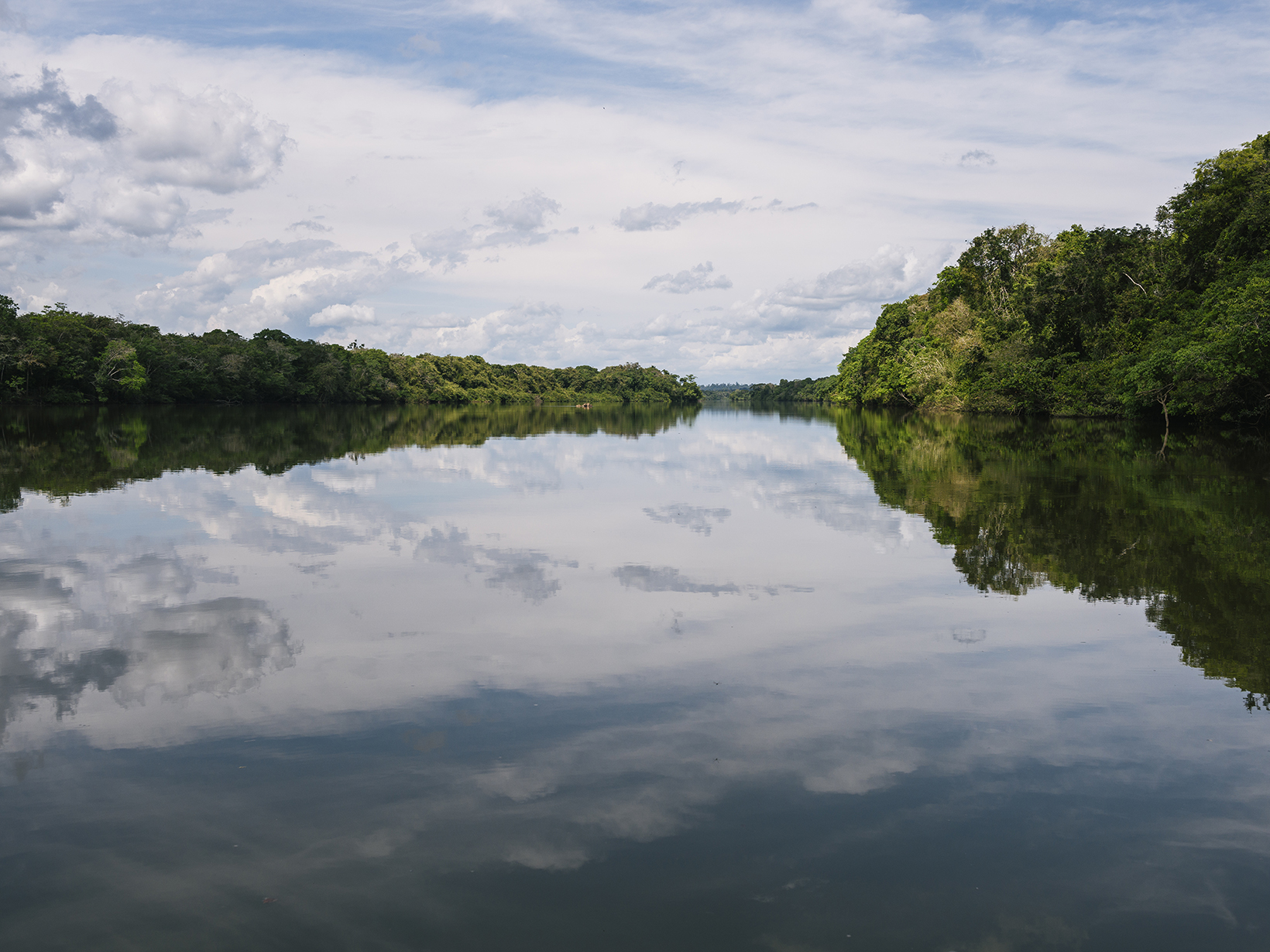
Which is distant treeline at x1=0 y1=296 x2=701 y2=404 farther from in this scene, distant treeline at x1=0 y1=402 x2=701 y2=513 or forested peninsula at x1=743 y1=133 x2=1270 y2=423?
forested peninsula at x1=743 y1=133 x2=1270 y2=423

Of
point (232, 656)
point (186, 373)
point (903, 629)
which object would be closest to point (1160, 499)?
point (903, 629)

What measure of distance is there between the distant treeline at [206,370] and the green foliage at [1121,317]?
60.4m

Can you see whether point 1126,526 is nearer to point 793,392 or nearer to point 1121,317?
point 1121,317

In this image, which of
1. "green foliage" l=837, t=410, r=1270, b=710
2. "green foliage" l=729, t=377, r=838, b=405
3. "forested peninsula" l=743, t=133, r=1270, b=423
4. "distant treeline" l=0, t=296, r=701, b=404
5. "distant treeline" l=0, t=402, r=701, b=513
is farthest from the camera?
"green foliage" l=729, t=377, r=838, b=405

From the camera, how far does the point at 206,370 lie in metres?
77.6

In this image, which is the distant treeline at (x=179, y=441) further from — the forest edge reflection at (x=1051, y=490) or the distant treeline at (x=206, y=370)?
the distant treeline at (x=206, y=370)

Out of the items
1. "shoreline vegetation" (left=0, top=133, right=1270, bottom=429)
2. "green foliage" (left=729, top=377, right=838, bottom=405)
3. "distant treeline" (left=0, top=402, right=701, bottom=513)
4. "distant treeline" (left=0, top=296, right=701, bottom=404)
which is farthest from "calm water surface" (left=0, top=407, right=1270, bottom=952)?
"green foliage" (left=729, top=377, right=838, bottom=405)

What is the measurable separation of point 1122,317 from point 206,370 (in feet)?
235

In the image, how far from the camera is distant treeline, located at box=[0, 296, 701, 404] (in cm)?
6225

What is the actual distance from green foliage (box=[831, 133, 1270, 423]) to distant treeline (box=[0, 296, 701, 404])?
198 feet

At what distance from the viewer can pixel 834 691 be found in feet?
20.5

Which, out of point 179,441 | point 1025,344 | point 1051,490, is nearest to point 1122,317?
point 1025,344

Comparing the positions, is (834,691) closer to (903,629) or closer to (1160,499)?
(903,629)

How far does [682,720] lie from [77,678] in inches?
176
